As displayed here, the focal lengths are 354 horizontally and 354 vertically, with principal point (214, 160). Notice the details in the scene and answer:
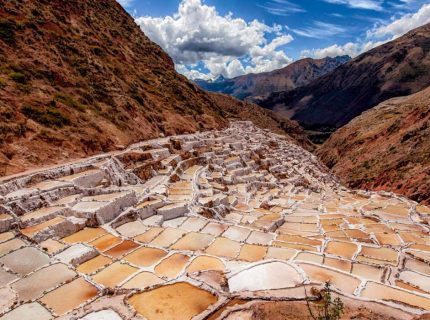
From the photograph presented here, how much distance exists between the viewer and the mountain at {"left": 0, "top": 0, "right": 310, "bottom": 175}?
22.3m

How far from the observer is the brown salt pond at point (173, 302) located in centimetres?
884

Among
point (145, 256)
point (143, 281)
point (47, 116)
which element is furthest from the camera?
point (47, 116)

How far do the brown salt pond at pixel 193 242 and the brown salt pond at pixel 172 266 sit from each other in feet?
2.58

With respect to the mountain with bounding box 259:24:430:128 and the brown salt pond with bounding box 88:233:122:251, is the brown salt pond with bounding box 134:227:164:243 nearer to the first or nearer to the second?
the brown salt pond with bounding box 88:233:122:251

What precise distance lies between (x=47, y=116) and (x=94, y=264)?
15.9m

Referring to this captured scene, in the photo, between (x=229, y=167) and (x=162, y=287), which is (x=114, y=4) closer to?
(x=229, y=167)

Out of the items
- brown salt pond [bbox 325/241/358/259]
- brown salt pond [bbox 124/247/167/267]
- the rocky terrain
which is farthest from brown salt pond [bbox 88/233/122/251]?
brown salt pond [bbox 325/241/358/259]

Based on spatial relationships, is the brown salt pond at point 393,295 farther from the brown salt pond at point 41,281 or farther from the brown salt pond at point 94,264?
the brown salt pond at point 41,281

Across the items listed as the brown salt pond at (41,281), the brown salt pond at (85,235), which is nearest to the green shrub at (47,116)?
the brown salt pond at (85,235)

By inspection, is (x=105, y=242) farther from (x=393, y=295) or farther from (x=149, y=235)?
(x=393, y=295)

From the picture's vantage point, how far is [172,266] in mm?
11633

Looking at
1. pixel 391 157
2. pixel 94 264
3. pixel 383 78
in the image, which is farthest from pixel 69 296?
pixel 383 78

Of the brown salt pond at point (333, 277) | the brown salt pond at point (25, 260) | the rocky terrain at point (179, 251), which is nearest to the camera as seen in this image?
the rocky terrain at point (179, 251)

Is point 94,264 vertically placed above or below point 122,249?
below
